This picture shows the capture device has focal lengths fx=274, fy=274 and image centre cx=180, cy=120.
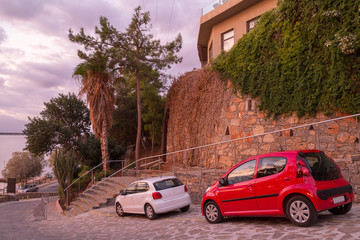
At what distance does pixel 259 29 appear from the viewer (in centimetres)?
1264

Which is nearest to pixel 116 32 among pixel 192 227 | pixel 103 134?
pixel 103 134

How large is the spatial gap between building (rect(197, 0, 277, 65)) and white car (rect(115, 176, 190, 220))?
1113 centimetres

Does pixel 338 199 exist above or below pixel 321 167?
below

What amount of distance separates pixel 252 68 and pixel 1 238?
493 inches

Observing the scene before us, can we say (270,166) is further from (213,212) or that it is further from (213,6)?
(213,6)

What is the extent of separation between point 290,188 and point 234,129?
824 cm

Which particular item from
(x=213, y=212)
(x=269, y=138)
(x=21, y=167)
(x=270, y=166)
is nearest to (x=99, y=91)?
(x=269, y=138)

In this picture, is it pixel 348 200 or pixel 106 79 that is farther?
pixel 106 79

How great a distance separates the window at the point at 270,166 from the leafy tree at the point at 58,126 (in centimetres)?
2571

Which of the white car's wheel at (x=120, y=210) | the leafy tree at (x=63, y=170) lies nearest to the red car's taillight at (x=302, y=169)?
the white car's wheel at (x=120, y=210)

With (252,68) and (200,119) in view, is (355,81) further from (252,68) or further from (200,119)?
(200,119)

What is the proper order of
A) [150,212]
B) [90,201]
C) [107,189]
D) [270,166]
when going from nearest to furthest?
[270,166] → [150,212] → [90,201] → [107,189]

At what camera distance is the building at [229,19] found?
16172mm

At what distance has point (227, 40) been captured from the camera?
1786cm
